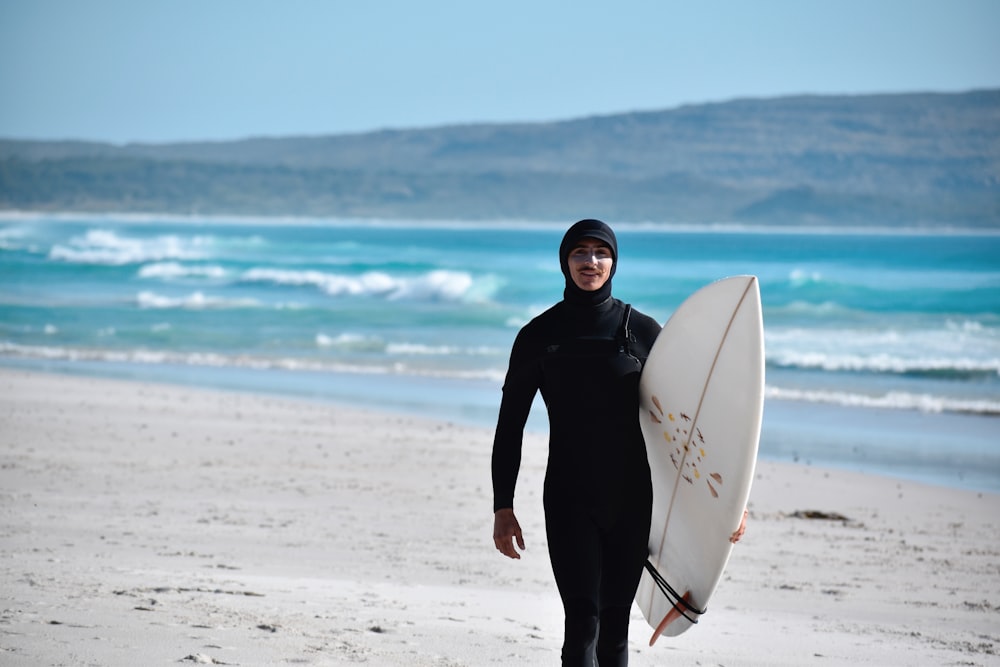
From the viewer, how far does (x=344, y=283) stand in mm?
35531

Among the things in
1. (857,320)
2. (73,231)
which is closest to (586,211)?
(73,231)

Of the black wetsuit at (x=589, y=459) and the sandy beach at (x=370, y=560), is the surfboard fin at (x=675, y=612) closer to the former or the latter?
the black wetsuit at (x=589, y=459)

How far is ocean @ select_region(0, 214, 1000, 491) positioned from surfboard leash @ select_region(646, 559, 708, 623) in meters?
A: 5.95

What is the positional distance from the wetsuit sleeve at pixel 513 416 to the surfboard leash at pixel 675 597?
0.46m

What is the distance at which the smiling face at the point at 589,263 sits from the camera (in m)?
3.14

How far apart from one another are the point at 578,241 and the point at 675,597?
3.35 feet

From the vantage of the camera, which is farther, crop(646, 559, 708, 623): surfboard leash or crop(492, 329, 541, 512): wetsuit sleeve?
crop(646, 559, 708, 623): surfboard leash

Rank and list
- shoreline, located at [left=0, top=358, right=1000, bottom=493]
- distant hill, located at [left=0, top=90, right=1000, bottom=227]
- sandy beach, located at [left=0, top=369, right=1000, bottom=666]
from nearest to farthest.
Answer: sandy beach, located at [left=0, top=369, right=1000, bottom=666], shoreline, located at [left=0, top=358, right=1000, bottom=493], distant hill, located at [left=0, top=90, right=1000, bottom=227]

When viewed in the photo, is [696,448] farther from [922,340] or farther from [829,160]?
[829,160]

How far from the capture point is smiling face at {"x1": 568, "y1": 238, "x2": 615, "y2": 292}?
10.3ft

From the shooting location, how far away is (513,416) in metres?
3.25

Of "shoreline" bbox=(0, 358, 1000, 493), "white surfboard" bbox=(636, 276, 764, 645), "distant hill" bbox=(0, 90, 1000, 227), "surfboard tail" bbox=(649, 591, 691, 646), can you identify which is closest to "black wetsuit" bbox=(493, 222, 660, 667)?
"white surfboard" bbox=(636, 276, 764, 645)

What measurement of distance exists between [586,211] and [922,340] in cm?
10919

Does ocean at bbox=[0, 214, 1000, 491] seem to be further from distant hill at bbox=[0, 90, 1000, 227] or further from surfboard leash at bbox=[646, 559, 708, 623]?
distant hill at bbox=[0, 90, 1000, 227]
